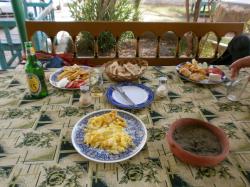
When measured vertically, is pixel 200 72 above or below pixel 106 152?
above

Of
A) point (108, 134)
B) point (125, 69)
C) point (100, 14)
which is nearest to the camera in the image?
point (108, 134)

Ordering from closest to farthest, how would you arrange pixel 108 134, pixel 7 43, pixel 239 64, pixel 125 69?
pixel 108 134
pixel 239 64
pixel 125 69
pixel 7 43

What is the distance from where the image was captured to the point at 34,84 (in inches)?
39.6

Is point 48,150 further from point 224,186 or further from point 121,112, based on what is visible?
point 224,186

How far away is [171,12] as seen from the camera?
587cm

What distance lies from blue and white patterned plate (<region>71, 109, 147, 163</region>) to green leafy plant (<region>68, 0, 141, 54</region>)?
7.87ft

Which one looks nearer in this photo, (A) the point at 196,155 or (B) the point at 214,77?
(A) the point at 196,155

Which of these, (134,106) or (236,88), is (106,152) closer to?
(134,106)

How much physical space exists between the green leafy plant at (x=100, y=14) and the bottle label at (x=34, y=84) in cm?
225

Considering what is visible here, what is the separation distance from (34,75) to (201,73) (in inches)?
32.9

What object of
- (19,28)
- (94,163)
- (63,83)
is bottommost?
(94,163)

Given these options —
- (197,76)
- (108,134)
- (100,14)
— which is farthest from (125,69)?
(100,14)

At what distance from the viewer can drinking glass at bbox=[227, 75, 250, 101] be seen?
1.10 metres

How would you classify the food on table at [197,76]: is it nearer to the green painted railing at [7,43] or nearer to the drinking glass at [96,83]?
the drinking glass at [96,83]
